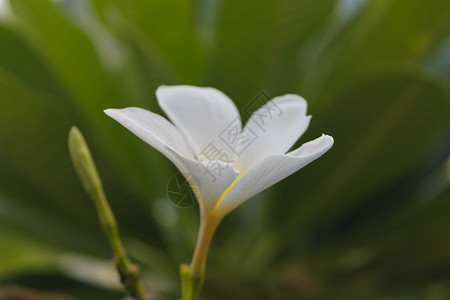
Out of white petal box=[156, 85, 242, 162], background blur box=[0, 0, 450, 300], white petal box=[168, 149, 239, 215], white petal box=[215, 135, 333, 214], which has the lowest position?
white petal box=[215, 135, 333, 214]

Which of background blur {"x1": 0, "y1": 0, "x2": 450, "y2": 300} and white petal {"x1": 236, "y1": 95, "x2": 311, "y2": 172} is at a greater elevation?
background blur {"x1": 0, "y1": 0, "x2": 450, "y2": 300}

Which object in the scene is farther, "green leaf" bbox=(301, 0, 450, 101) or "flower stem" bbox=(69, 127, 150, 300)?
"green leaf" bbox=(301, 0, 450, 101)

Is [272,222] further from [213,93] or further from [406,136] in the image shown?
[213,93]

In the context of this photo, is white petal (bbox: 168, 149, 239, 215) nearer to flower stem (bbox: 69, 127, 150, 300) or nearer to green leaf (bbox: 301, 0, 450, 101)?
flower stem (bbox: 69, 127, 150, 300)

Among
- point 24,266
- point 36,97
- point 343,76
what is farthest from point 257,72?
point 24,266

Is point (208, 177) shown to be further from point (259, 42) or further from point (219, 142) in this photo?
point (259, 42)

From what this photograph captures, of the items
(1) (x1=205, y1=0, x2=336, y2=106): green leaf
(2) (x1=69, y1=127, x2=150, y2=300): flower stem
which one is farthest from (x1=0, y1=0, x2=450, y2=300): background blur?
(2) (x1=69, y1=127, x2=150, y2=300): flower stem

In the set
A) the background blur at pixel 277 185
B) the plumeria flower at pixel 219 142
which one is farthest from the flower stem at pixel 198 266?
the background blur at pixel 277 185
